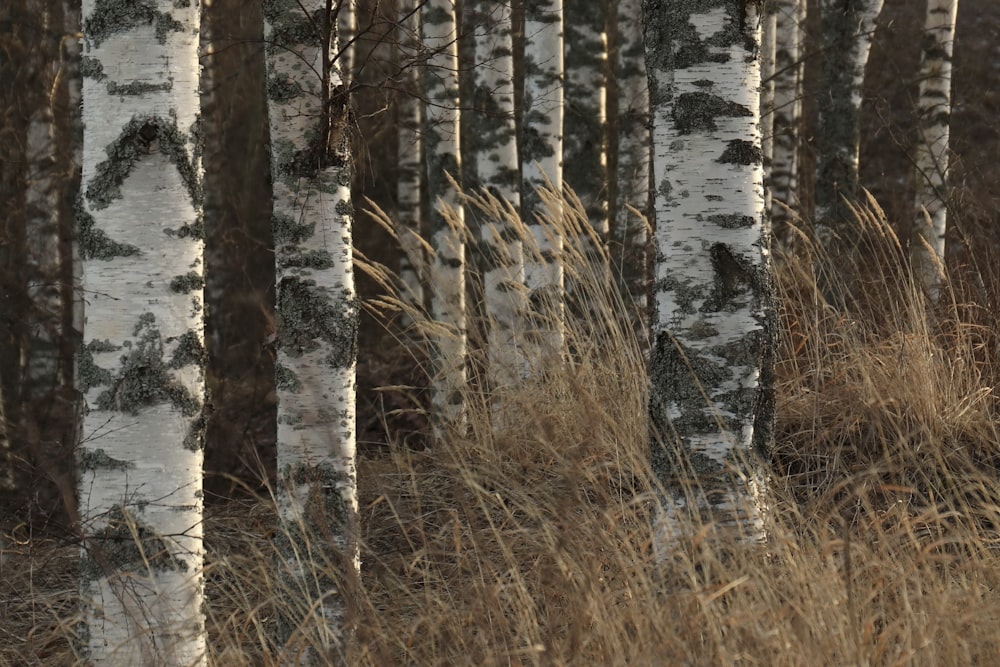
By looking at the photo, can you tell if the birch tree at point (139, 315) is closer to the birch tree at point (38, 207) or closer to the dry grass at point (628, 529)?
the dry grass at point (628, 529)

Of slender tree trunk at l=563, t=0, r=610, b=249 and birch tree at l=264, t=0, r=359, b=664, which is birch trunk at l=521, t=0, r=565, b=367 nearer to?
slender tree trunk at l=563, t=0, r=610, b=249

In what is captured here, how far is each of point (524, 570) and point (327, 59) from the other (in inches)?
77.4

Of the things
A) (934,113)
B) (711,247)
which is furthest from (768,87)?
(711,247)

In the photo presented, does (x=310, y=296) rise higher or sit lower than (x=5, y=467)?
higher

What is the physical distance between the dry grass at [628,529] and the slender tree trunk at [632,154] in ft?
6.30

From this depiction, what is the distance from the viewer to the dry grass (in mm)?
2221

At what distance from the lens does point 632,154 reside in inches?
341

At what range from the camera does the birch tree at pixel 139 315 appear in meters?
2.78

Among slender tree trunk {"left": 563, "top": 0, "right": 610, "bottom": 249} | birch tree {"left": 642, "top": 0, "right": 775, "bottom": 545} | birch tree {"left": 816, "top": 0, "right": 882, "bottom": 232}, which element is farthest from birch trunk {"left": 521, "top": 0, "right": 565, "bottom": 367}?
birch tree {"left": 642, "top": 0, "right": 775, "bottom": 545}

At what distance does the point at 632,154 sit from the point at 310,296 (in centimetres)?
564

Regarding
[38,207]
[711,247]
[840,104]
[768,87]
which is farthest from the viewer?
[768,87]

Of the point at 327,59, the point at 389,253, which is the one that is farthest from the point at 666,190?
the point at 389,253

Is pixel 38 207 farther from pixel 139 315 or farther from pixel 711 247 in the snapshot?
pixel 711 247

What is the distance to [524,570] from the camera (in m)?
3.79
